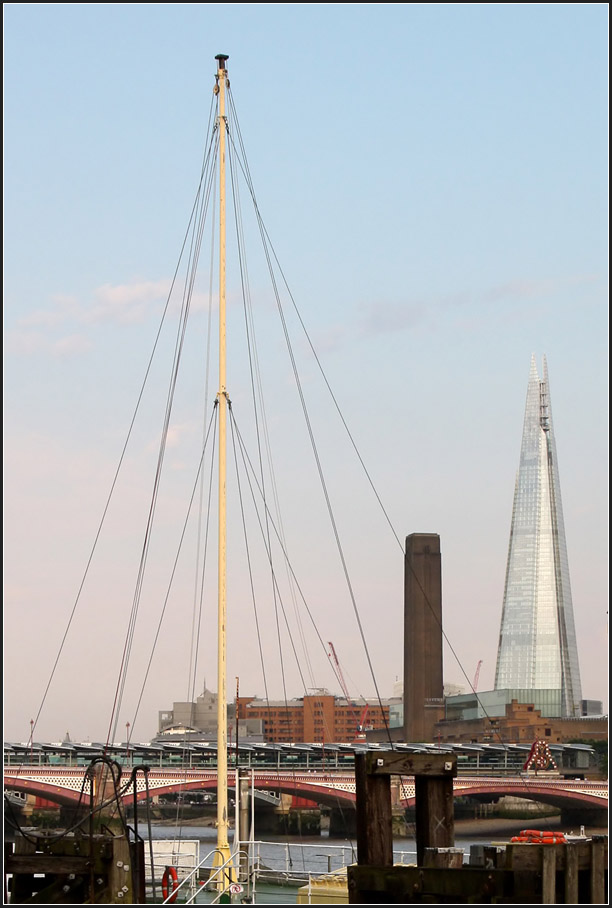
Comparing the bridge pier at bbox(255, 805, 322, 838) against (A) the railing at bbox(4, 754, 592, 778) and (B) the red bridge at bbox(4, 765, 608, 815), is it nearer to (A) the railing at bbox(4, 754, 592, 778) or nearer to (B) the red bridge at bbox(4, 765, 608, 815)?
(A) the railing at bbox(4, 754, 592, 778)

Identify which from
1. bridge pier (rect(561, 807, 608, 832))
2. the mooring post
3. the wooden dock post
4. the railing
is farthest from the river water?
the mooring post

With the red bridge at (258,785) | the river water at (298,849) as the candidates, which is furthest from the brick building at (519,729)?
the red bridge at (258,785)

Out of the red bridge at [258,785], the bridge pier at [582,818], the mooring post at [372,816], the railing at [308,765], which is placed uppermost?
the mooring post at [372,816]

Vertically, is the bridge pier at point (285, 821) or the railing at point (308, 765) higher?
the railing at point (308, 765)

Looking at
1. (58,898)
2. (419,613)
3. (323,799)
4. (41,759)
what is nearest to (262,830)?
(323,799)

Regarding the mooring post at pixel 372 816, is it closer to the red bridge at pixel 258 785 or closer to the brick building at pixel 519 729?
the red bridge at pixel 258 785

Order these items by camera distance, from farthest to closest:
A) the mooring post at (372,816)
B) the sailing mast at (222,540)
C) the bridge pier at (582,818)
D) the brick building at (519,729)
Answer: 1. the brick building at (519,729)
2. the bridge pier at (582,818)
3. the sailing mast at (222,540)
4. the mooring post at (372,816)

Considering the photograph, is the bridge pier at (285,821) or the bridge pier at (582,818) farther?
the bridge pier at (582,818)

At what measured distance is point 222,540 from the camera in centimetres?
3728

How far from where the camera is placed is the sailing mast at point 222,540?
106 feet

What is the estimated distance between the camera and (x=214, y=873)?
29.8 meters

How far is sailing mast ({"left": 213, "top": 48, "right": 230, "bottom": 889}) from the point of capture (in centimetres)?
3231

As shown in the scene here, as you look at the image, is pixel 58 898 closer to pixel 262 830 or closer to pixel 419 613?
pixel 262 830

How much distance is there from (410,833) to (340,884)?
72723 mm
